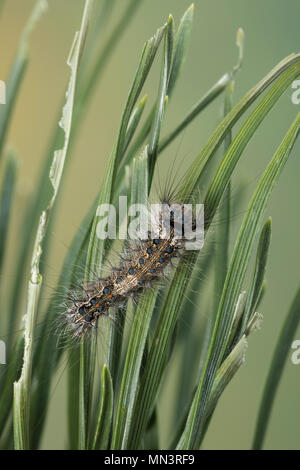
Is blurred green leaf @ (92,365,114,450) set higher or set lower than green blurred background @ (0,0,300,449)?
lower

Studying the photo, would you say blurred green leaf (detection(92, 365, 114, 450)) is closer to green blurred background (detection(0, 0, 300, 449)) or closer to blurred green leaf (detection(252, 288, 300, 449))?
blurred green leaf (detection(252, 288, 300, 449))

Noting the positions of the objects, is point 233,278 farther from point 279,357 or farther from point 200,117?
point 200,117

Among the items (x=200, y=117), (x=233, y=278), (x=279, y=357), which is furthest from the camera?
(x=200, y=117)

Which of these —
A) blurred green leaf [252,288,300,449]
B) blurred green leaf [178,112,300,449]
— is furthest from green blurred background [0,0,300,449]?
blurred green leaf [178,112,300,449]

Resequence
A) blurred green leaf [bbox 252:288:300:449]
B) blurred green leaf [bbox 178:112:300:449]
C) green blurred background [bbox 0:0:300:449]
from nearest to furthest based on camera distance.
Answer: blurred green leaf [bbox 178:112:300:449], blurred green leaf [bbox 252:288:300:449], green blurred background [bbox 0:0:300:449]

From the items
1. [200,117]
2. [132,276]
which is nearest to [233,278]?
[132,276]

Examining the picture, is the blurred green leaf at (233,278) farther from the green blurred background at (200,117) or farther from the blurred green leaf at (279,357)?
the green blurred background at (200,117)
